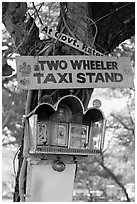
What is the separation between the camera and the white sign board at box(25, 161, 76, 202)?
131cm

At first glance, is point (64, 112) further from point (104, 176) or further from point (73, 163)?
point (104, 176)

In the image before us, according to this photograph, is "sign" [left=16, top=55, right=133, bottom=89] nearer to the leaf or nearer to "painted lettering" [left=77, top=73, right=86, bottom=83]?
"painted lettering" [left=77, top=73, right=86, bottom=83]

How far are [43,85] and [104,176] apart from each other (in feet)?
16.7

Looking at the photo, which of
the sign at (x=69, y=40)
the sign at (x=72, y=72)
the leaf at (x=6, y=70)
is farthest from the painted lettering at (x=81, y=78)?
the leaf at (x=6, y=70)

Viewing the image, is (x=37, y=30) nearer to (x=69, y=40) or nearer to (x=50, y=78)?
(x=69, y=40)

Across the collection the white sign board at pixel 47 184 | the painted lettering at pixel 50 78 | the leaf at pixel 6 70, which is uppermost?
the leaf at pixel 6 70

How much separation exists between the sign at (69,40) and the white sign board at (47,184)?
0.45 m

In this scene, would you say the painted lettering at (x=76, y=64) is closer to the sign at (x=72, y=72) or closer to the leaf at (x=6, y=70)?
the sign at (x=72, y=72)

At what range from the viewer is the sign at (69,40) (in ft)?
4.54

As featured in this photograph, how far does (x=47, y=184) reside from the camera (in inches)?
51.9

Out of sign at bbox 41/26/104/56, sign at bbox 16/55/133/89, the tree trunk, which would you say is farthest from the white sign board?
sign at bbox 41/26/104/56

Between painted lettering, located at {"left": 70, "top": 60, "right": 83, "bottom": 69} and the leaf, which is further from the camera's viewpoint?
the leaf

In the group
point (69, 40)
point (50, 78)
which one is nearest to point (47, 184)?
point (50, 78)

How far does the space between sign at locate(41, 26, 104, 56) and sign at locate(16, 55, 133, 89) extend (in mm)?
63
